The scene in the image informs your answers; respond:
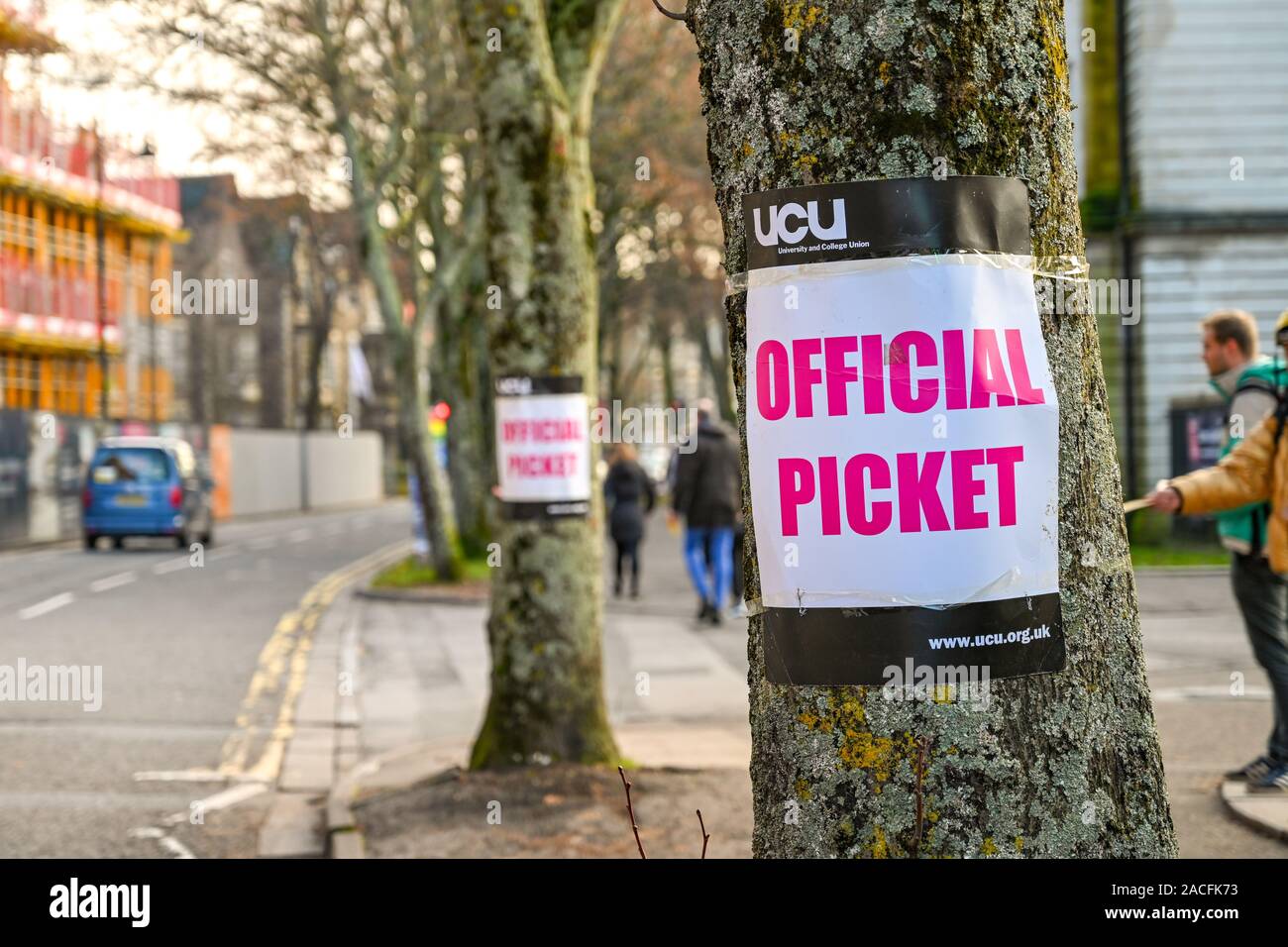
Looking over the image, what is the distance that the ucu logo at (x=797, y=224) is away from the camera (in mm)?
2328

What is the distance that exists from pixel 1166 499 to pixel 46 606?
45.3 ft

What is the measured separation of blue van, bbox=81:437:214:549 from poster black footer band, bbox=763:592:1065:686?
85.4 ft

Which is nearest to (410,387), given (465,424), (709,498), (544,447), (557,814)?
(465,424)

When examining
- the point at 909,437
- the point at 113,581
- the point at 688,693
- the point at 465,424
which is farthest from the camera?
the point at 465,424

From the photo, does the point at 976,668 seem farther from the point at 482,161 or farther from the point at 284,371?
the point at 284,371

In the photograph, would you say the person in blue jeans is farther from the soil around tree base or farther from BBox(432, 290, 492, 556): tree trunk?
BBox(432, 290, 492, 556): tree trunk

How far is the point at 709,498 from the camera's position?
1432 centimetres

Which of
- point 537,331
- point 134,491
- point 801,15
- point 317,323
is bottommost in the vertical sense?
point 134,491

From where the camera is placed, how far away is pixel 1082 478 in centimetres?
241

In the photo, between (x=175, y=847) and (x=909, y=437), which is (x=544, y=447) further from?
(x=909, y=437)

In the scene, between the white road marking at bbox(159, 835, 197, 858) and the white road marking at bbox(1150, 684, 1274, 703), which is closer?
the white road marking at bbox(159, 835, 197, 858)

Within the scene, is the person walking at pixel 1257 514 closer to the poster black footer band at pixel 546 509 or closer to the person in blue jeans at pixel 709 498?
the poster black footer band at pixel 546 509

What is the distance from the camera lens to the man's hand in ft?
18.3

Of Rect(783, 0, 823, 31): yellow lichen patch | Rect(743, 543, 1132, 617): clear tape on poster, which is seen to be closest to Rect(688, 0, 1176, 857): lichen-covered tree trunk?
Rect(783, 0, 823, 31): yellow lichen patch
